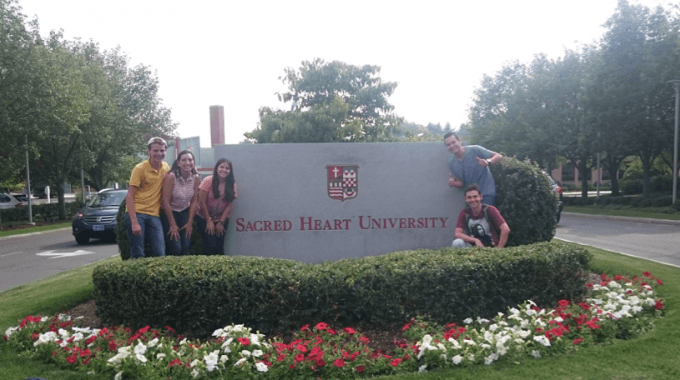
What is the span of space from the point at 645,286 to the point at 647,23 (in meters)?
23.5

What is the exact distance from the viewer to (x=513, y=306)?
5027 mm

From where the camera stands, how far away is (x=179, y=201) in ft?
21.0

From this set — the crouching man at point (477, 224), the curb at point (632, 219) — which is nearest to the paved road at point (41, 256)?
the crouching man at point (477, 224)

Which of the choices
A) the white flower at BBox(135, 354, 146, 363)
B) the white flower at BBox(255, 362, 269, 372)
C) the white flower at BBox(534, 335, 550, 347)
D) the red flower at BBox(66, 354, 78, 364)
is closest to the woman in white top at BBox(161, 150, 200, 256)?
the red flower at BBox(66, 354, 78, 364)

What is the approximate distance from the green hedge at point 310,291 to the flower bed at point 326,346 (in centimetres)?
16

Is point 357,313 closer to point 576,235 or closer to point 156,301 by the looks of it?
point 156,301

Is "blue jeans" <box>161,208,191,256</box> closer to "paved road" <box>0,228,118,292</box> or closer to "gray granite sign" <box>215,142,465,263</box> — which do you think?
"gray granite sign" <box>215,142,465,263</box>

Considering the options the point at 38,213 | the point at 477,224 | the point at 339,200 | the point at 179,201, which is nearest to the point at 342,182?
the point at 339,200

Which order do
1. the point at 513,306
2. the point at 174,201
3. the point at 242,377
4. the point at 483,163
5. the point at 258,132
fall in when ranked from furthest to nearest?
1. the point at 258,132
2. the point at 483,163
3. the point at 174,201
4. the point at 513,306
5. the point at 242,377

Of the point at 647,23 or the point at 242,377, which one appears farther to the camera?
the point at 647,23

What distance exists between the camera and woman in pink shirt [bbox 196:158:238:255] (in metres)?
6.73

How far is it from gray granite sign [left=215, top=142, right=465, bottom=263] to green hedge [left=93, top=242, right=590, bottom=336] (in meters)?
2.06

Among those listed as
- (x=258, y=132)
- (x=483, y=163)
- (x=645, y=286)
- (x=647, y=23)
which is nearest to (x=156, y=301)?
(x=483, y=163)

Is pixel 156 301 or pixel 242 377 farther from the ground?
pixel 156 301
